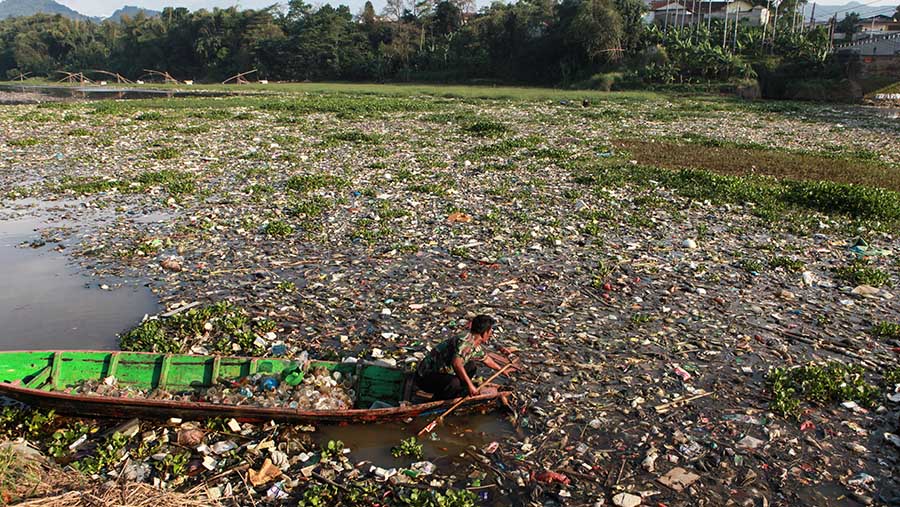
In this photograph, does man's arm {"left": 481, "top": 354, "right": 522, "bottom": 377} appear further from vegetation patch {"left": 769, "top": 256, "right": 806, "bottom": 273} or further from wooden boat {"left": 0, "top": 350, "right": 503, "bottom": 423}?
vegetation patch {"left": 769, "top": 256, "right": 806, "bottom": 273}

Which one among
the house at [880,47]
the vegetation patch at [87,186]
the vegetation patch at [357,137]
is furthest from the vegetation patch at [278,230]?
the house at [880,47]

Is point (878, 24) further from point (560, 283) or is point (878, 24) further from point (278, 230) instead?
point (278, 230)

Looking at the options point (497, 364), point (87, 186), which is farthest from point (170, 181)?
point (497, 364)

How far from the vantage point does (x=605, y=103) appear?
147 feet

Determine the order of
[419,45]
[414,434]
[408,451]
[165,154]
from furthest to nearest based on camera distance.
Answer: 1. [419,45]
2. [165,154]
3. [414,434]
4. [408,451]

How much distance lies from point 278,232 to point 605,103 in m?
37.1

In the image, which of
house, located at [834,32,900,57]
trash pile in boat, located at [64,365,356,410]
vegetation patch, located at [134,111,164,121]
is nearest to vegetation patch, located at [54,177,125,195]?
trash pile in boat, located at [64,365,356,410]

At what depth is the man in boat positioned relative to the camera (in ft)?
20.6

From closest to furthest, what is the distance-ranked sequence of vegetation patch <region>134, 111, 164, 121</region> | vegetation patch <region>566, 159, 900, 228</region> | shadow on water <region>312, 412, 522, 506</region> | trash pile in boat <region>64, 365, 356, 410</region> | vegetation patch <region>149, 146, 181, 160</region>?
shadow on water <region>312, 412, 522, 506</region>, trash pile in boat <region>64, 365, 356, 410</region>, vegetation patch <region>566, 159, 900, 228</region>, vegetation patch <region>149, 146, 181, 160</region>, vegetation patch <region>134, 111, 164, 121</region>

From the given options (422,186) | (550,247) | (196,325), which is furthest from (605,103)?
(196,325)

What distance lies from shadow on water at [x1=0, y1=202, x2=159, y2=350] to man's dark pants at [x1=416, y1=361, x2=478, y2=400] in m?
4.15

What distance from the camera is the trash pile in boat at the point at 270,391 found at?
6.33 metres

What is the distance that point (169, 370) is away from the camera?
6598mm

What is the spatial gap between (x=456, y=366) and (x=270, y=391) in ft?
6.25
